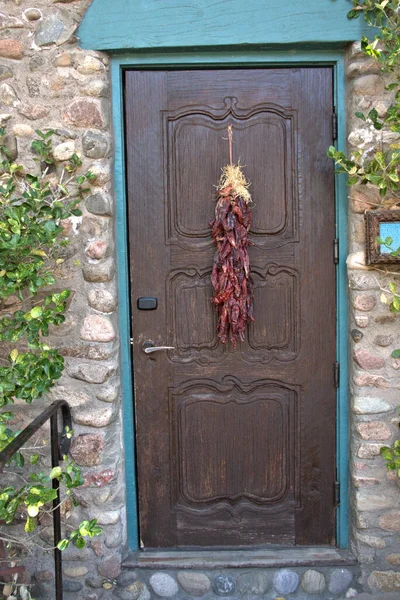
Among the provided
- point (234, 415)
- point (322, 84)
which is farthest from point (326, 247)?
point (234, 415)

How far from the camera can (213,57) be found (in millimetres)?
2551

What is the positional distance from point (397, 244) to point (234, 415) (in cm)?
115

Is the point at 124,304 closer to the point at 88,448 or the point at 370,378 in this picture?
the point at 88,448

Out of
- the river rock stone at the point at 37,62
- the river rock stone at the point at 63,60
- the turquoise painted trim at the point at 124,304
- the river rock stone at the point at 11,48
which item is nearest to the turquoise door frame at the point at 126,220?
the turquoise painted trim at the point at 124,304

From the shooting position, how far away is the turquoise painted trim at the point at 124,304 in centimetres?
257

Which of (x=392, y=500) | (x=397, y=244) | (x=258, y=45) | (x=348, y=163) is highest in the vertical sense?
(x=258, y=45)

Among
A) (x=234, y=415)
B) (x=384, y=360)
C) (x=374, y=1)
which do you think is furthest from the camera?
(x=234, y=415)

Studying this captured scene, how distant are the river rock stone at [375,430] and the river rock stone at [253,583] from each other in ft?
2.85

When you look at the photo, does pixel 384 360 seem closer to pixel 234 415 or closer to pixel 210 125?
pixel 234 415

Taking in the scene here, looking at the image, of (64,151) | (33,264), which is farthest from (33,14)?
(33,264)

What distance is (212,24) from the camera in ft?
8.07

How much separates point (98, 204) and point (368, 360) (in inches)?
57.9

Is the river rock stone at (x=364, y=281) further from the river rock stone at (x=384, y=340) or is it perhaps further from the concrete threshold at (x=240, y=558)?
the concrete threshold at (x=240, y=558)

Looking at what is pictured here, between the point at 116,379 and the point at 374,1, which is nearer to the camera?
the point at 374,1
